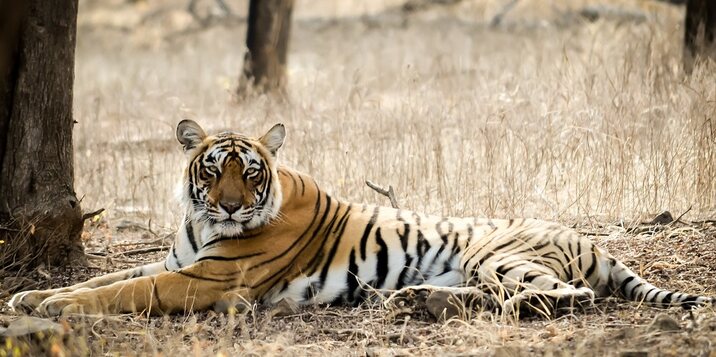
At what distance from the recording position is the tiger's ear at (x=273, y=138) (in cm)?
508

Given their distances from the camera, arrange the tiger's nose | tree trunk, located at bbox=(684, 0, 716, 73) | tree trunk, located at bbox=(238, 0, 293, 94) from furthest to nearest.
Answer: tree trunk, located at bbox=(238, 0, 293, 94) → tree trunk, located at bbox=(684, 0, 716, 73) → the tiger's nose

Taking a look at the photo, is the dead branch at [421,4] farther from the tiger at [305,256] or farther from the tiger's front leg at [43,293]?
the tiger's front leg at [43,293]

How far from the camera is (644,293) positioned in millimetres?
4527

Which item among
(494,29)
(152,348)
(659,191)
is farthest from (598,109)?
(494,29)

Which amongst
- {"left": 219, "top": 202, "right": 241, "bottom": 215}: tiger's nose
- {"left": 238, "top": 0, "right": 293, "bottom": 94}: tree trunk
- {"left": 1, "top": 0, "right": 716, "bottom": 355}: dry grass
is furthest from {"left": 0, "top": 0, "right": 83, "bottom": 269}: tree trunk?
{"left": 238, "top": 0, "right": 293, "bottom": 94}: tree trunk

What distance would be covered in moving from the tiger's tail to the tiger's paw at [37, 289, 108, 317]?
240 centimetres

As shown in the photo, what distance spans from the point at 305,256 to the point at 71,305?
1155mm

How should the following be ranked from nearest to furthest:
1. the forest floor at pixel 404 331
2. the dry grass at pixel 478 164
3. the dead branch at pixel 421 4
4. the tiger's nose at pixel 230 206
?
the forest floor at pixel 404 331 → the dry grass at pixel 478 164 → the tiger's nose at pixel 230 206 → the dead branch at pixel 421 4

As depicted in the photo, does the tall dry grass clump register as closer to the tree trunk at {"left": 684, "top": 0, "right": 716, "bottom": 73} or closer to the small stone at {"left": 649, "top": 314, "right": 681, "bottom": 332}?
the tree trunk at {"left": 684, "top": 0, "right": 716, "bottom": 73}

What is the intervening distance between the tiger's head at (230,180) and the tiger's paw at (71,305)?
2.22 feet

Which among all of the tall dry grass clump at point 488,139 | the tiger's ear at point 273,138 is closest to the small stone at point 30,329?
the tiger's ear at point 273,138

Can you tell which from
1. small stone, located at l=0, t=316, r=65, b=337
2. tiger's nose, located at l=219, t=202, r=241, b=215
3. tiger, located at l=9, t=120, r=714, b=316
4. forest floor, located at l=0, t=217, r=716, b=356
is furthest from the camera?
tiger's nose, located at l=219, t=202, r=241, b=215

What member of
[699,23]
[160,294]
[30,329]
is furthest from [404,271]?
[699,23]

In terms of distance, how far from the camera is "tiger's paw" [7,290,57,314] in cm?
468
